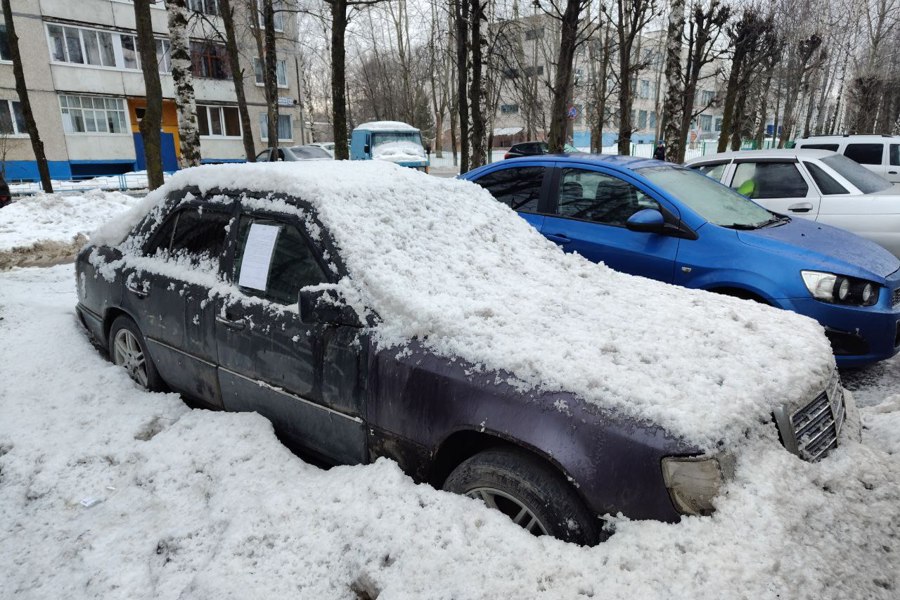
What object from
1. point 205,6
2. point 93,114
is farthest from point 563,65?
point 205,6

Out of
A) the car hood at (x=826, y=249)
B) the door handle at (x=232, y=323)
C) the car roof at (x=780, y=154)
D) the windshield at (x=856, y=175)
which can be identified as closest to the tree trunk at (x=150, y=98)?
the door handle at (x=232, y=323)

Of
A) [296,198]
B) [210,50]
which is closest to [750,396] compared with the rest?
[296,198]

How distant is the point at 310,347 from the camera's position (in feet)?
9.13

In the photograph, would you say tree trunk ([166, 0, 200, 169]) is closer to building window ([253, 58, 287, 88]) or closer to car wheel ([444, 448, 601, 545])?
car wheel ([444, 448, 601, 545])

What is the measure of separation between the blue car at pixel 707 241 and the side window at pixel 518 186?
1 cm

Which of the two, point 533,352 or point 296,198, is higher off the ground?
point 296,198

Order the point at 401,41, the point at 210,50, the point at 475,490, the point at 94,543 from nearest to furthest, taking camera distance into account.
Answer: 1. the point at 475,490
2. the point at 94,543
3. the point at 210,50
4. the point at 401,41

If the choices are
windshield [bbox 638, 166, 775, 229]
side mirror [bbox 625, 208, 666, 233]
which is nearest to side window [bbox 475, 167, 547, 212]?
windshield [bbox 638, 166, 775, 229]

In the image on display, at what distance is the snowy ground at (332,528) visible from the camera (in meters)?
1.79

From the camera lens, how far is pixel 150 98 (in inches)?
345

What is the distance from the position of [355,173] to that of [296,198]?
19.6 inches

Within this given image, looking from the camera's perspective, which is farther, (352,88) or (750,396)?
(352,88)

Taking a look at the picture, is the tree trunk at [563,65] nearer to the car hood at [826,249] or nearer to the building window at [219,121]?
the car hood at [826,249]

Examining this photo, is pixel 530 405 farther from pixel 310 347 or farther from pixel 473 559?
pixel 310 347
